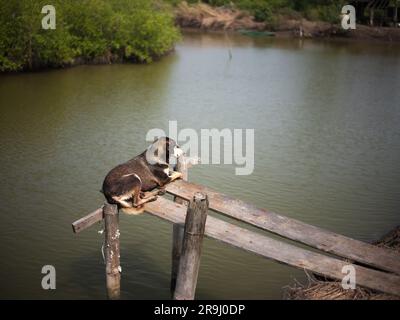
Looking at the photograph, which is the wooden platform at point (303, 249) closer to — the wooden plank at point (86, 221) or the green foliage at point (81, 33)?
the wooden plank at point (86, 221)

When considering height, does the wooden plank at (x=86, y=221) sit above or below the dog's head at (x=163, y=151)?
below

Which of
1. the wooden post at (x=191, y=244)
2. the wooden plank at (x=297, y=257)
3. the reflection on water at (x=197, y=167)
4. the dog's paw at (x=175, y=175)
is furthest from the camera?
the reflection on water at (x=197, y=167)

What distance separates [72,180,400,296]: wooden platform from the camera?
235 inches

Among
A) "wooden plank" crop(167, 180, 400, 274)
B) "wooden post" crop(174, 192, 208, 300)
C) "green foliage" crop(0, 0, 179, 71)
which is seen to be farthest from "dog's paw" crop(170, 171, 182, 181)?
"green foliage" crop(0, 0, 179, 71)

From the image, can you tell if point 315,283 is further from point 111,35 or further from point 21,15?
point 111,35

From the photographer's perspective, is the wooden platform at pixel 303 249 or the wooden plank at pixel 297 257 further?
the wooden platform at pixel 303 249

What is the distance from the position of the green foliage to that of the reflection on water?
94cm

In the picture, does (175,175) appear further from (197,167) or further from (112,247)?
(197,167)

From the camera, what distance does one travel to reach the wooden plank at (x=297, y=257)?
585 centimetres

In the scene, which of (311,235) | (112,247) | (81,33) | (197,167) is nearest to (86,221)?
(112,247)

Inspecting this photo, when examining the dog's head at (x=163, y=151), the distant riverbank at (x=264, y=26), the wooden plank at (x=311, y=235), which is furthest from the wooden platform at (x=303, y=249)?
the distant riverbank at (x=264, y=26)

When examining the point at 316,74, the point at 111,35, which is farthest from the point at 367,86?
the point at 111,35

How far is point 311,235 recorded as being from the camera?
251 inches
